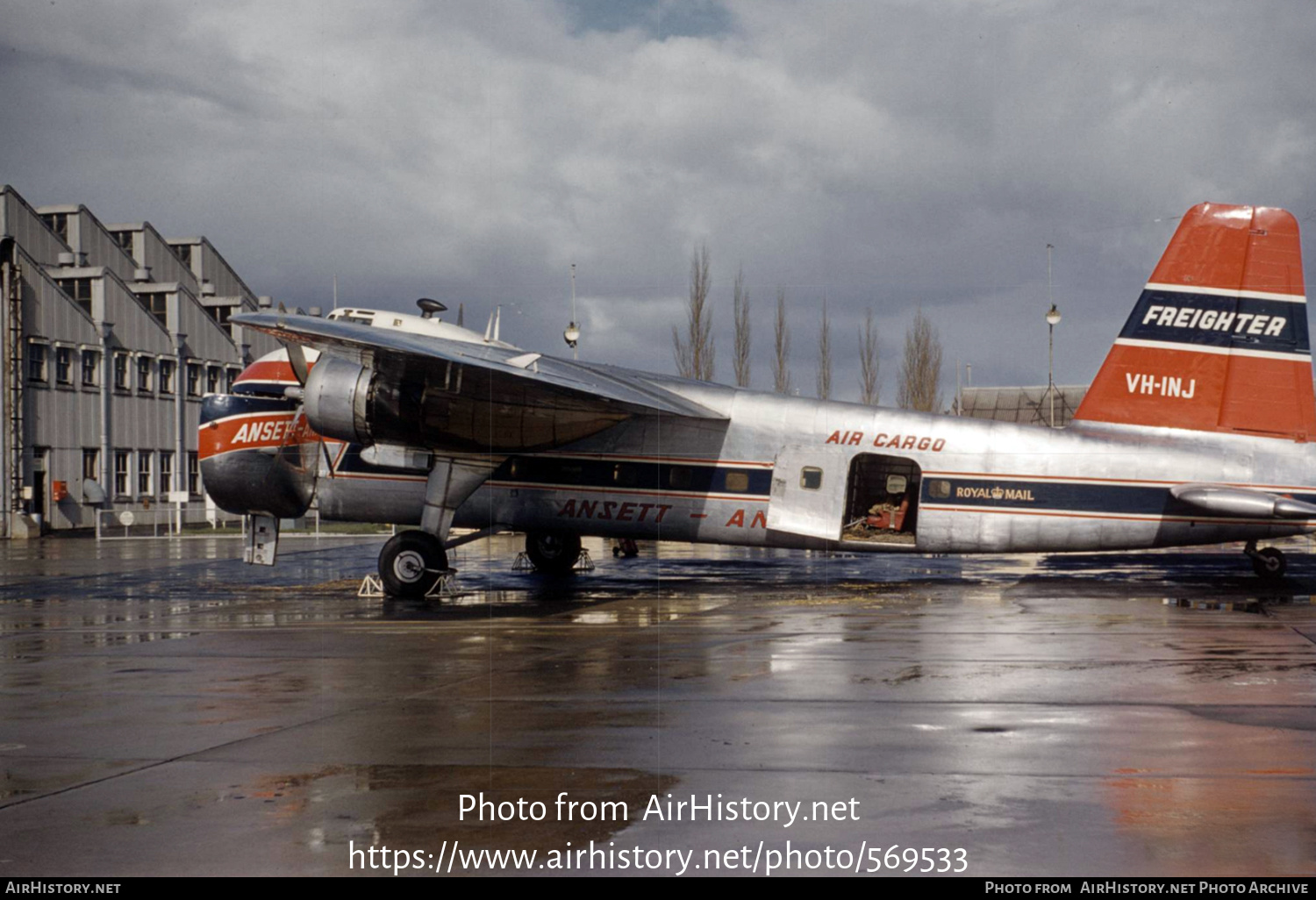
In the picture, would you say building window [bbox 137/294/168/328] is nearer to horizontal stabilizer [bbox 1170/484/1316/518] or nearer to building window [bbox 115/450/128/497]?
building window [bbox 115/450/128/497]

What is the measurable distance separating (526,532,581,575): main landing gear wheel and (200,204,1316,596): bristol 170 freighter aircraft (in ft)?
10.4

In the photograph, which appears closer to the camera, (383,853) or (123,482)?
(383,853)

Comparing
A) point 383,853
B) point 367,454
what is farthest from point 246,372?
point 383,853

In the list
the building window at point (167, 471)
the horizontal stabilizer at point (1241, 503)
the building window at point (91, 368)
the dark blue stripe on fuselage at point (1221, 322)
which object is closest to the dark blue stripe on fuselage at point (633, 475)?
the horizontal stabilizer at point (1241, 503)

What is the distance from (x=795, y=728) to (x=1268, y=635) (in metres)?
8.26

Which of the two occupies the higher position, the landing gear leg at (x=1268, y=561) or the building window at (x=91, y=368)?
the building window at (x=91, y=368)

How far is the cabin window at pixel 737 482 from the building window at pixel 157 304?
50.5 meters

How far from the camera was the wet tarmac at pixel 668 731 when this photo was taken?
20.2 ft

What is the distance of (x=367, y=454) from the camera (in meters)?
22.0

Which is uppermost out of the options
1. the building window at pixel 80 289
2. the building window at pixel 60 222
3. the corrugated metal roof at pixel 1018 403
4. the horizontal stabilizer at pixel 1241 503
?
the building window at pixel 60 222

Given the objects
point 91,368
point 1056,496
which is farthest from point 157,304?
point 1056,496

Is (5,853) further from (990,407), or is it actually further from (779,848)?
(990,407)

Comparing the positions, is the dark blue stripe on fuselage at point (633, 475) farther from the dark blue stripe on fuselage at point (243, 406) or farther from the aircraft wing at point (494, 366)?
the dark blue stripe on fuselage at point (243, 406)

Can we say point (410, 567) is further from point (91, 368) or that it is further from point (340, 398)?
point (91, 368)
